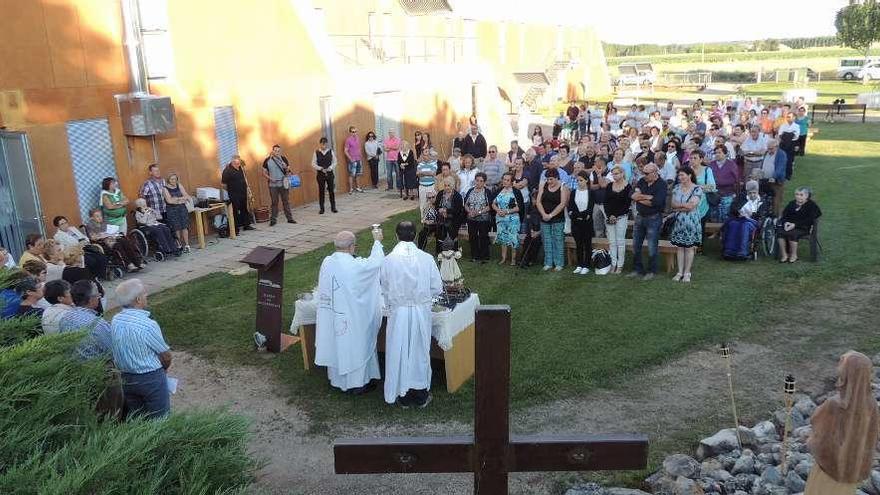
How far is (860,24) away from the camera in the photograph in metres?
48.4

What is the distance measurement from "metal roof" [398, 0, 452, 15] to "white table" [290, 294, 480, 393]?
69.9ft

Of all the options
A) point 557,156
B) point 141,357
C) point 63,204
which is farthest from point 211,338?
point 557,156

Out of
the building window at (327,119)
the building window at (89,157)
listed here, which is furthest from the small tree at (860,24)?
the building window at (89,157)

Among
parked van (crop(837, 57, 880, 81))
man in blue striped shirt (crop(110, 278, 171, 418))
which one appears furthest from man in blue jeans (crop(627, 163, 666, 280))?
parked van (crop(837, 57, 880, 81))

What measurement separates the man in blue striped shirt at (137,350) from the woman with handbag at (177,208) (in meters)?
8.43

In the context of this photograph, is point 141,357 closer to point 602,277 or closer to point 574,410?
point 574,410

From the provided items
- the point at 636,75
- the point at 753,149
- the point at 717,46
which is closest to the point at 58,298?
the point at 753,149

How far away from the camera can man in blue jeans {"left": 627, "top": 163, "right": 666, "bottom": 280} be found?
35.1ft

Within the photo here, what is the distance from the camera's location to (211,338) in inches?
373

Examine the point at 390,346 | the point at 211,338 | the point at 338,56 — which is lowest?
the point at 211,338

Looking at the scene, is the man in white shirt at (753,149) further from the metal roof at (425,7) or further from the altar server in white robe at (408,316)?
the metal roof at (425,7)

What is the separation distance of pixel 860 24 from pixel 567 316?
50073mm

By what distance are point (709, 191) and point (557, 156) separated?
279 centimetres

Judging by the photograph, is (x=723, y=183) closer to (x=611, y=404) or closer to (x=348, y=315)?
(x=611, y=404)
